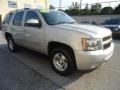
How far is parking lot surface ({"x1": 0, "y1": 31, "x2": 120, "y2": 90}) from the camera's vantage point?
423 cm

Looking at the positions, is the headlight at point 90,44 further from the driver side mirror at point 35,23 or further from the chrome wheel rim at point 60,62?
the driver side mirror at point 35,23

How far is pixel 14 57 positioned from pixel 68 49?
3.24 m

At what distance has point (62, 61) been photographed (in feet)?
16.0

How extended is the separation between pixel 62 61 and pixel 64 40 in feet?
2.30

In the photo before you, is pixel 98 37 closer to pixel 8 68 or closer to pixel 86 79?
pixel 86 79

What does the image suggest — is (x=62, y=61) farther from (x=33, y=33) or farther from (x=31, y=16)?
(x=31, y=16)

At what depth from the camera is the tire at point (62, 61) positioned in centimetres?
455

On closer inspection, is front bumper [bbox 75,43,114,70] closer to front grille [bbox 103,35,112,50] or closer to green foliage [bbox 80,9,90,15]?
front grille [bbox 103,35,112,50]

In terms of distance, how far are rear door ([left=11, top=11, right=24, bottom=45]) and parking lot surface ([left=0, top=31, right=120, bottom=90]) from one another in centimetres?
110

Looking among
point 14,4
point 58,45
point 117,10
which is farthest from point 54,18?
point 14,4

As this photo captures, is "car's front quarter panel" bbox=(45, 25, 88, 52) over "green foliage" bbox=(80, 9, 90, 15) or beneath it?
beneath

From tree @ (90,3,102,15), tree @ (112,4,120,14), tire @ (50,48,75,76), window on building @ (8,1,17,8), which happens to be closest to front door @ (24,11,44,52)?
tire @ (50,48,75,76)

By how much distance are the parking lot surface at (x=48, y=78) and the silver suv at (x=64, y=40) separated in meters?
0.35

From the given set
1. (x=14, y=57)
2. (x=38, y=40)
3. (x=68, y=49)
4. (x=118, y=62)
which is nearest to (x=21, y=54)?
(x=14, y=57)
